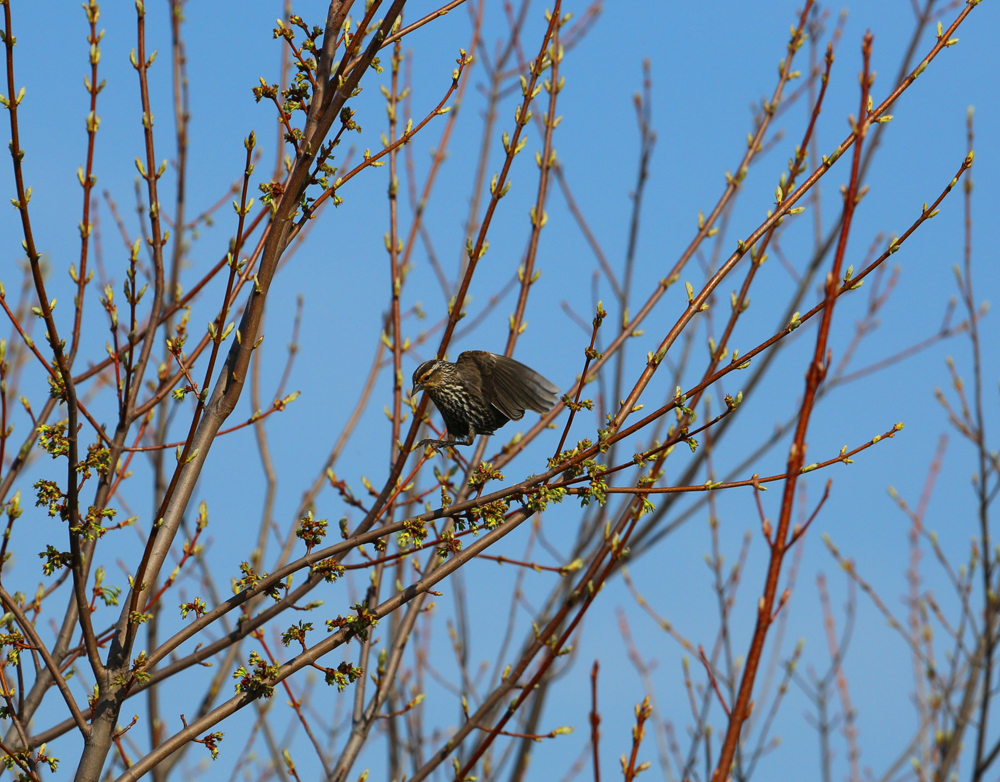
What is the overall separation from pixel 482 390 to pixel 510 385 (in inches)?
7.2

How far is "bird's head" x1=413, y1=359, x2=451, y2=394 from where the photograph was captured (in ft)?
12.9

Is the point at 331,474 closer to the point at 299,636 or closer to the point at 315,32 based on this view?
the point at 299,636

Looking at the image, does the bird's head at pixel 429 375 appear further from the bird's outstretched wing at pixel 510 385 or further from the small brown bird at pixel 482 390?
the bird's outstretched wing at pixel 510 385

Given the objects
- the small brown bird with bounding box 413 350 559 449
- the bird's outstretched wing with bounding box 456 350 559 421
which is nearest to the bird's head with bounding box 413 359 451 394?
the small brown bird with bounding box 413 350 559 449

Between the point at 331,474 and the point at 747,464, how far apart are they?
9.22 ft

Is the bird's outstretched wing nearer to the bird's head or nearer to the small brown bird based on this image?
the small brown bird

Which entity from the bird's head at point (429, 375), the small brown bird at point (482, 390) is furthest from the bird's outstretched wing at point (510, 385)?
the bird's head at point (429, 375)

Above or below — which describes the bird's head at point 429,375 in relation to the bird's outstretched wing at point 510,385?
above

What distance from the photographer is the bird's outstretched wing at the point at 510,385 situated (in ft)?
12.4

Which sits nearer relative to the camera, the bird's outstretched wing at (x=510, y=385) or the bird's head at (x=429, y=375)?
the bird's outstretched wing at (x=510, y=385)

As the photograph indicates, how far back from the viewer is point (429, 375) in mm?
3953

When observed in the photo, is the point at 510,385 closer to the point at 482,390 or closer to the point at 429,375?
the point at 482,390

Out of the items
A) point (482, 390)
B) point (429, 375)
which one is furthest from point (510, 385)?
point (429, 375)

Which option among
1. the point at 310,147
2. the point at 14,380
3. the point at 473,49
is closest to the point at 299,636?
the point at 310,147
